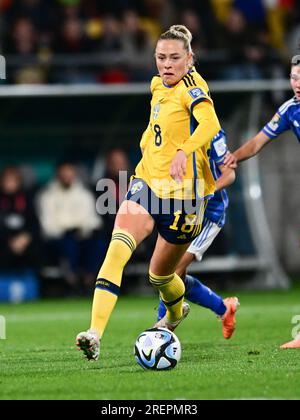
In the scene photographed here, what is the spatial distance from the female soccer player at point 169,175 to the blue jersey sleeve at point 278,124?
54.1 inches

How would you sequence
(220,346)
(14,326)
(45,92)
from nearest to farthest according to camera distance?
(220,346) < (14,326) < (45,92)

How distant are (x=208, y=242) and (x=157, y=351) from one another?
8.28 feet

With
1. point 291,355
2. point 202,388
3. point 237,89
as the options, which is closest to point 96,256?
point 237,89

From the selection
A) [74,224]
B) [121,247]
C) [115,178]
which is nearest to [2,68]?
[115,178]

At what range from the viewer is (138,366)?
24.5ft

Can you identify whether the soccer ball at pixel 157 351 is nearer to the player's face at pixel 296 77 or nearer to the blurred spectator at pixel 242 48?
the player's face at pixel 296 77

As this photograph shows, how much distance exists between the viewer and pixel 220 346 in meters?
8.90

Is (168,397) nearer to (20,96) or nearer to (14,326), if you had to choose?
(14,326)

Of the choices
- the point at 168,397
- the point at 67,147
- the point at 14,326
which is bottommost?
the point at 168,397

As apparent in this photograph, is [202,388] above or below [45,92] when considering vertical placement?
below

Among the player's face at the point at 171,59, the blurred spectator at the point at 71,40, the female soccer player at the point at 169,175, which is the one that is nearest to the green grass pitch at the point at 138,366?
A: the female soccer player at the point at 169,175

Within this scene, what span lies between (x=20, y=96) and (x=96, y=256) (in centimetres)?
263

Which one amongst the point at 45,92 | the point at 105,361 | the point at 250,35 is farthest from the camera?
the point at 250,35

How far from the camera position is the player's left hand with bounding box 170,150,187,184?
705cm
